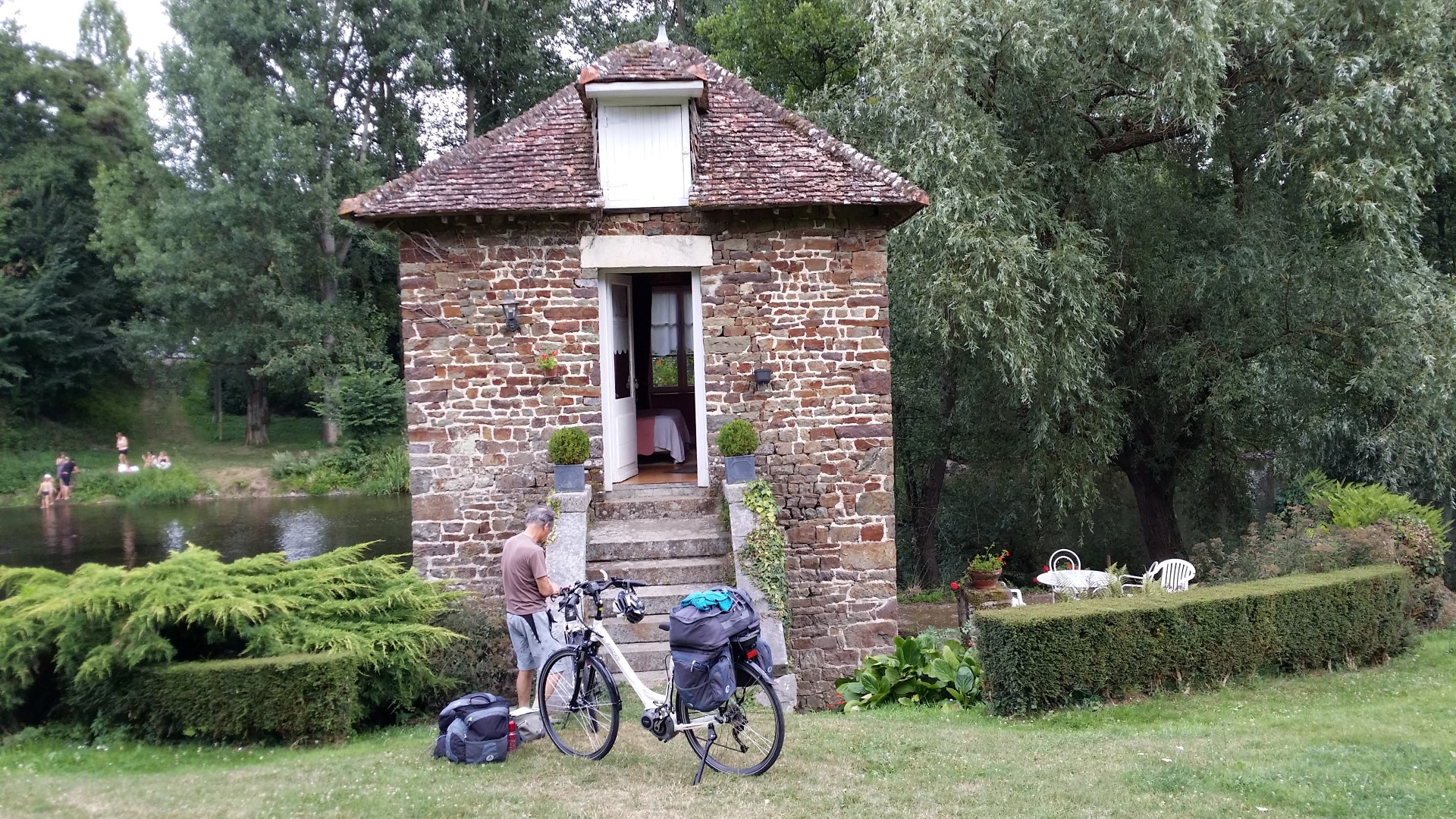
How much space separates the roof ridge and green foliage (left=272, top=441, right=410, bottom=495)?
1797 cm

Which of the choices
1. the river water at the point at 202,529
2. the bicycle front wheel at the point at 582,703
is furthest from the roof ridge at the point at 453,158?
the river water at the point at 202,529

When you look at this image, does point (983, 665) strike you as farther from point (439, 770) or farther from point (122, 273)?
point (122, 273)

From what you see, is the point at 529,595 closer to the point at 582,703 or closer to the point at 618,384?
the point at 582,703

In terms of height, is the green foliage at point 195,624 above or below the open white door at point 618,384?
below

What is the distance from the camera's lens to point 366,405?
27.9m

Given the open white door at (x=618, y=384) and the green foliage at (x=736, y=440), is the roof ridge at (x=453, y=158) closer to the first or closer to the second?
the open white door at (x=618, y=384)

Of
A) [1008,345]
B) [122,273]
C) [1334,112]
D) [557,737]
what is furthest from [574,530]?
[122,273]

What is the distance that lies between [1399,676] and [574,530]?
6.72 metres

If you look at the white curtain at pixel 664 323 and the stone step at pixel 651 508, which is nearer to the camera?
the stone step at pixel 651 508

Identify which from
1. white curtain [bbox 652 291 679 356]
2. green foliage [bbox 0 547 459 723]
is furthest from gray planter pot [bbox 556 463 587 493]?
white curtain [bbox 652 291 679 356]

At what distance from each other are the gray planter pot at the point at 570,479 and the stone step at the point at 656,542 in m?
0.42

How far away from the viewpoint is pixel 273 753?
6.54 m

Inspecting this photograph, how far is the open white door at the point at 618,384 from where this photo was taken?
33.8 feet

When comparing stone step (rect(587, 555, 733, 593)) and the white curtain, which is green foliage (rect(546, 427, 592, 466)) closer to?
stone step (rect(587, 555, 733, 593))
